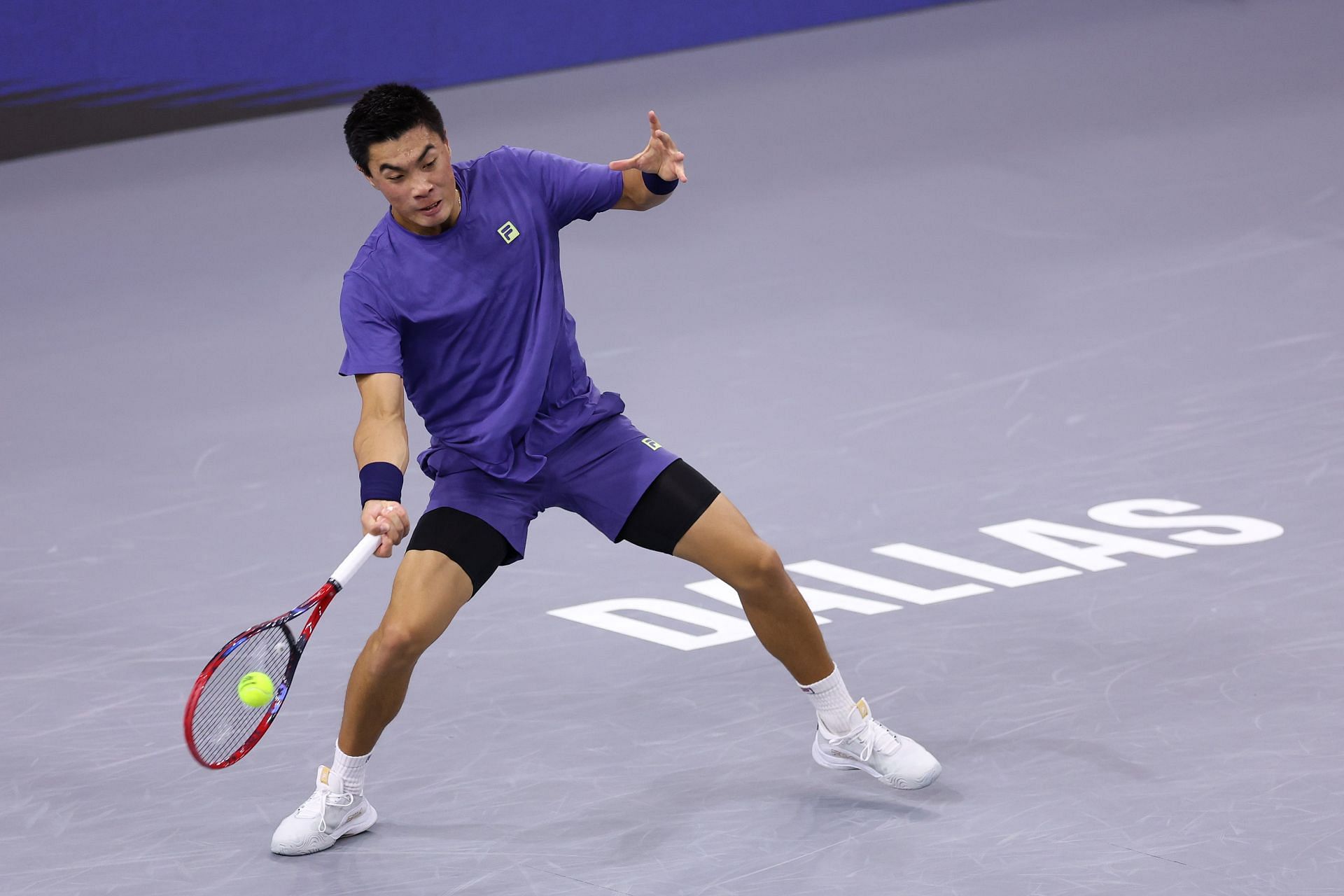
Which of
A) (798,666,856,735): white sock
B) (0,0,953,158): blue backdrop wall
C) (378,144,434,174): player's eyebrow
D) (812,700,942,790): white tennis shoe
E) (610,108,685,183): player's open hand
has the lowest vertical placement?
(812,700,942,790): white tennis shoe

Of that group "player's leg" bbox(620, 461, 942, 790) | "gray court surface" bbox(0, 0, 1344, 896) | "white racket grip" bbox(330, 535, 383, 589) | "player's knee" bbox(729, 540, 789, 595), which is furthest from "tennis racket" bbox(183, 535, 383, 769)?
"player's knee" bbox(729, 540, 789, 595)

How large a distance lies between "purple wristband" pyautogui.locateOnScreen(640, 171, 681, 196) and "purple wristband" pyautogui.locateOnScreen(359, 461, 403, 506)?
954 mm

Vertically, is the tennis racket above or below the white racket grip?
below

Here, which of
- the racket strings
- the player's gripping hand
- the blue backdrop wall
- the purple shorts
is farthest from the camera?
the blue backdrop wall

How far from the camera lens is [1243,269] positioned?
294 inches

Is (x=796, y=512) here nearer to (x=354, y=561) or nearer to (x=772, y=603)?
(x=772, y=603)

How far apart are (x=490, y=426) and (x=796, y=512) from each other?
1.93m

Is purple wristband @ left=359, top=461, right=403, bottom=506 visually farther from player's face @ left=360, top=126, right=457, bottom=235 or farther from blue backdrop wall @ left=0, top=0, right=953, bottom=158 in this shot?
blue backdrop wall @ left=0, top=0, right=953, bottom=158

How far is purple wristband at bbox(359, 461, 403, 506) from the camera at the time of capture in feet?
12.2

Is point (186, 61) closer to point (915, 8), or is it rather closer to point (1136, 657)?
point (915, 8)

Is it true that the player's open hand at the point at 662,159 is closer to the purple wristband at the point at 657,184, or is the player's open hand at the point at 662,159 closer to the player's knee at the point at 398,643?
the purple wristband at the point at 657,184

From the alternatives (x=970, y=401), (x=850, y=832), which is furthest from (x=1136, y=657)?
(x=970, y=401)

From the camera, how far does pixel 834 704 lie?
417 centimetres

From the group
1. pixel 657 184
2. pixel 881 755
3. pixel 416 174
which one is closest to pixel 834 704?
pixel 881 755
